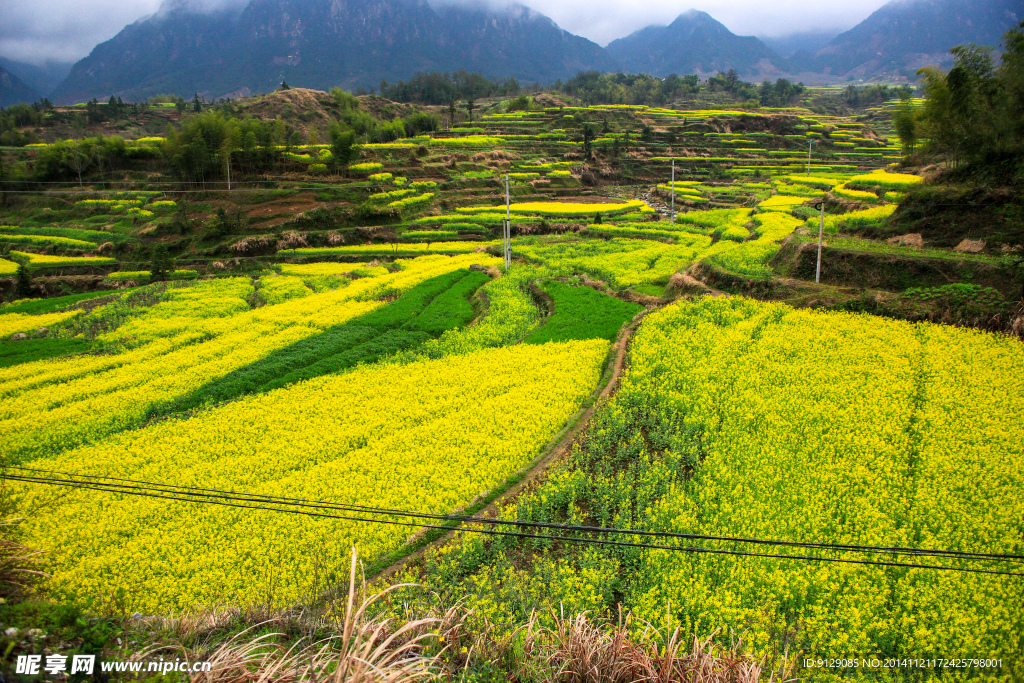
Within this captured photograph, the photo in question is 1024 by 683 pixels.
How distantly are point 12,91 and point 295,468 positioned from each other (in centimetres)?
25751

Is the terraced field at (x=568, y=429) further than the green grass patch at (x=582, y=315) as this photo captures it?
No

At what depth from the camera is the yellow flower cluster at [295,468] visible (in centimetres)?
739

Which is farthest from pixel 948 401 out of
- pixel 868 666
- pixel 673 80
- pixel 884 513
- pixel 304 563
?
pixel 673 80

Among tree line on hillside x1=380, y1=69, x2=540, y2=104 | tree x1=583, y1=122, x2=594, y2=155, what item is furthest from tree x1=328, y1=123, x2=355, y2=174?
tree line on hillside x1=380, y1=69, x2=540, y2=104

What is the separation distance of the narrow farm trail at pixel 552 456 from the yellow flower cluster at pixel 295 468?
361 mm

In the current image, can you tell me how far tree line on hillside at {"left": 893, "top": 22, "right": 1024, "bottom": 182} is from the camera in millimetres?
19188

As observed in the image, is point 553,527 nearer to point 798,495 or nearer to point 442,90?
point 798,495

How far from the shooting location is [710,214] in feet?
118

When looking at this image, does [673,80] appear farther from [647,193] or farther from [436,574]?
[436,574]

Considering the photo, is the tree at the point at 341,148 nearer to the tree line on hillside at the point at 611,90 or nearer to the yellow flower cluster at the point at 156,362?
the yellow flower cluster at the point at 156,362

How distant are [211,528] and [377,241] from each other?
95.8ft

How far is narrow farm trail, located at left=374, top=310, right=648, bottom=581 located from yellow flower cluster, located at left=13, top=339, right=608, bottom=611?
0.36 meters

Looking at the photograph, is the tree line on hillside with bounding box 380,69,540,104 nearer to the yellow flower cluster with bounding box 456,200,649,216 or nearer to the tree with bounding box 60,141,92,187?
the tree with bounding box 60,141,92,187

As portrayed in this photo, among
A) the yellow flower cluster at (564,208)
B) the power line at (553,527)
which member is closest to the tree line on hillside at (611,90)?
the yellow flower cluster at (564,208)
